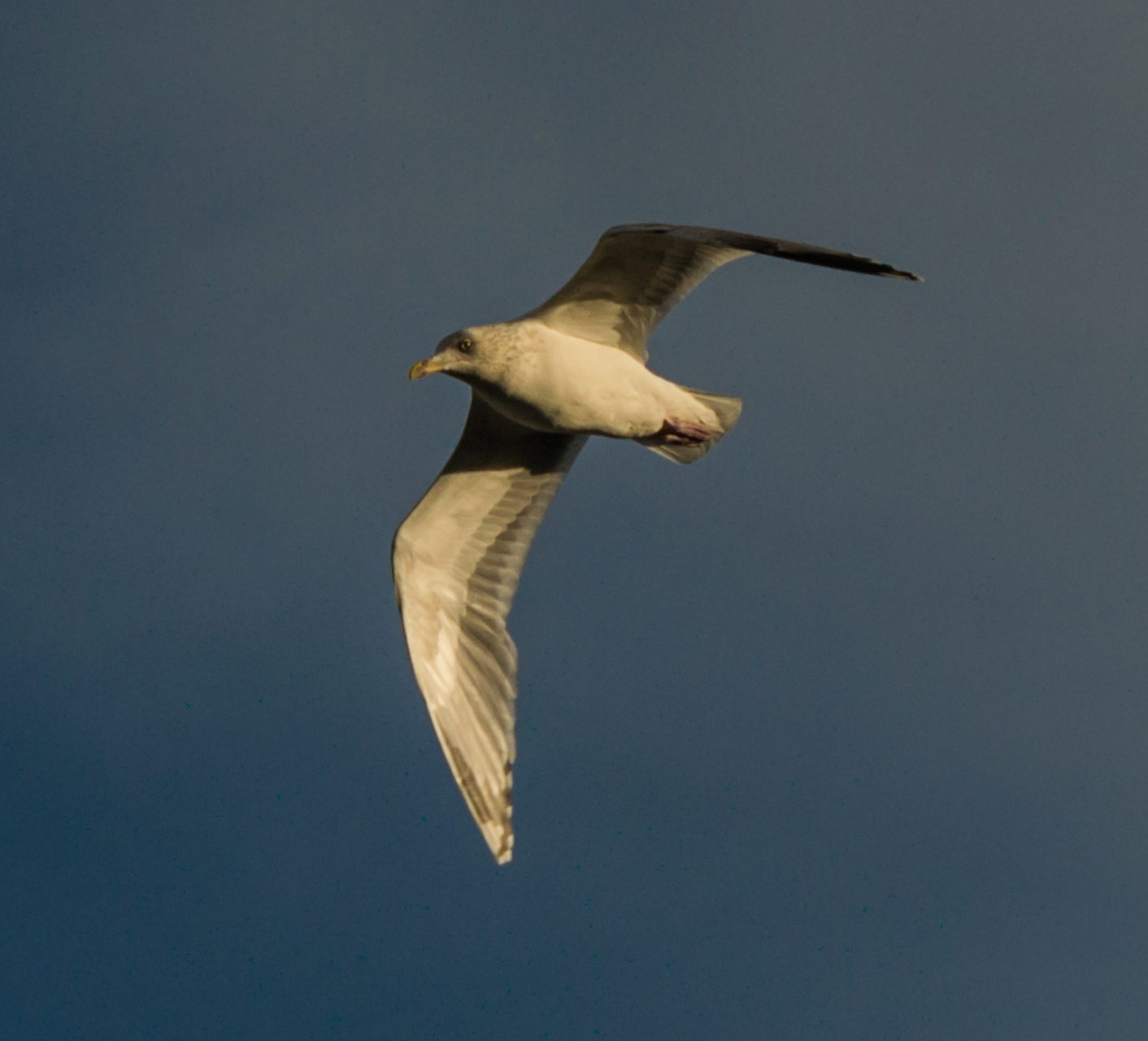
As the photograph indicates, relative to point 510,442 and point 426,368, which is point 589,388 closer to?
point 426,368

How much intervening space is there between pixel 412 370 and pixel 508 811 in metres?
2.92

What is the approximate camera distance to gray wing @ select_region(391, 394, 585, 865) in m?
8.08

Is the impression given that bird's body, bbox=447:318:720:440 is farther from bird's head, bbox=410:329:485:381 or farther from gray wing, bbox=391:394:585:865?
gray wing, bbox=391:394:585:865

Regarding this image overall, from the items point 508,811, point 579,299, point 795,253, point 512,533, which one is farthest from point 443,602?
point 795,253

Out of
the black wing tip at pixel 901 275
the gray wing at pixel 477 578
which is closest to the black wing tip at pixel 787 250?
the black wing tip at pixel 901 275

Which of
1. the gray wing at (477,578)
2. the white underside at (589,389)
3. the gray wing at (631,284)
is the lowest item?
the gray wing at (477,578)

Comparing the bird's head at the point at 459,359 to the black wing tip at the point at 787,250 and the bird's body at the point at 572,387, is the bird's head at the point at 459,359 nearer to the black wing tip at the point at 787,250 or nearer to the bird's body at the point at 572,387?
the bird's body at the point at 572,387

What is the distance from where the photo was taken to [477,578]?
345 inches

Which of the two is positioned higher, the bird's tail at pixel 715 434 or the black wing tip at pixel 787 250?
the black wing tip at pixel 787 250

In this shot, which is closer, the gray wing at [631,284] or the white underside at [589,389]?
the gray wing at [631,284]

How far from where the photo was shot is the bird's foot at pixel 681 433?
8.10 m

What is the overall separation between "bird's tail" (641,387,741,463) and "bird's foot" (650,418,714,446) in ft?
0.11

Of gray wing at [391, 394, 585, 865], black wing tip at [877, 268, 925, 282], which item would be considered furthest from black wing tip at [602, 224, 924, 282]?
gray wing at [391, 394, 585, 865]

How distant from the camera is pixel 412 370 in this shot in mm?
7754
